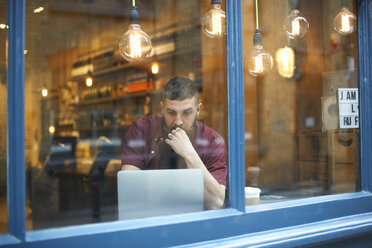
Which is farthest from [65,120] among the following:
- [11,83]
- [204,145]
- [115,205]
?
[11,83]

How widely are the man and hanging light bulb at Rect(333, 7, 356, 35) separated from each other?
3.72ft

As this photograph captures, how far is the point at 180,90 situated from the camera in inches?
111

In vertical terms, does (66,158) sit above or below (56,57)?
below

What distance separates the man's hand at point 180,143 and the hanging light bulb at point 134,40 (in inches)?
22.7

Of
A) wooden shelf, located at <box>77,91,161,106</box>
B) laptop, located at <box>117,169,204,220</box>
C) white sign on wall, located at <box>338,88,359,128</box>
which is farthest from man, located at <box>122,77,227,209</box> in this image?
wooden shelf, located at <box>77,91,161,106</box>

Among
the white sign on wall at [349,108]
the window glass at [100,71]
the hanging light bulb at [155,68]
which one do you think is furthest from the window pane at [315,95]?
the hanging light bulb at [155,68]

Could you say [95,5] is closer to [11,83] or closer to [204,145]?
[204,145]

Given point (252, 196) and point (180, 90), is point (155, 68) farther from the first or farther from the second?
point (252, 196)

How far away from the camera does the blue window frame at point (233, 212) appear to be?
142 centimetres

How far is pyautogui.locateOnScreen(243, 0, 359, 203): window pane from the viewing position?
2.57m

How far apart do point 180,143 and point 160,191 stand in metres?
0.71

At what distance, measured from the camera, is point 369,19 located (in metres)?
2.47

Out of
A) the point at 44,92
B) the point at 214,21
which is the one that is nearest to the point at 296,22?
the point at 214,21

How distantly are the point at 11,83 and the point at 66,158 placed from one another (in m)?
4.60
